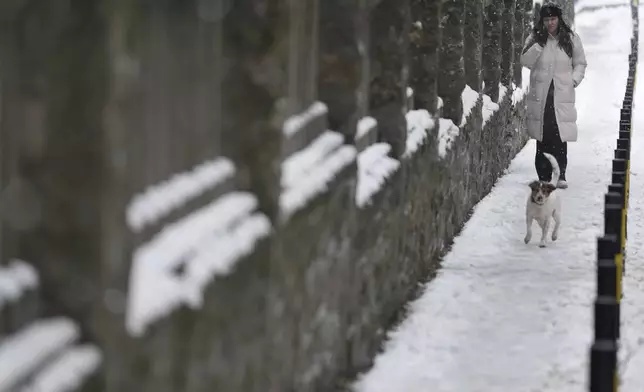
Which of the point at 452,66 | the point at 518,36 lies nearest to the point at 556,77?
the point at 452,66

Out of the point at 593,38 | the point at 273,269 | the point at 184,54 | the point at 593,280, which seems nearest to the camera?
the point at 184,54

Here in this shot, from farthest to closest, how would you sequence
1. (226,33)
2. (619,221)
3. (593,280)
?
(593,280)
(619,221)
(226,33)

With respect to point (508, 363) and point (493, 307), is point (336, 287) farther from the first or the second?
point (493, 307)

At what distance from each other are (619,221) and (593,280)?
1201 millimetres

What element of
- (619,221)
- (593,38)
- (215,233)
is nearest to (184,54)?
(215,233)

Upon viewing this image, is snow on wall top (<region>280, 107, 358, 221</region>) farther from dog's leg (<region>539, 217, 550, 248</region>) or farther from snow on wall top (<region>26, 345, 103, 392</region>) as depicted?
dog's leg (<region>539, 217, 550, 248</region>)

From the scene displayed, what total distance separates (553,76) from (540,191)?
2088mm

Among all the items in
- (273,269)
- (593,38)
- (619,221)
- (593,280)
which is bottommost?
(593,38)

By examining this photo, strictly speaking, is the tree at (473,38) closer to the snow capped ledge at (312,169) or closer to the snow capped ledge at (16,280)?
the snow capped ledge at (312,169)

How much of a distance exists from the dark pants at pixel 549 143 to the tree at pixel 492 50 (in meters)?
1.10

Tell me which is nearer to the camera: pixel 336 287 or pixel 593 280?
pixel 336 287

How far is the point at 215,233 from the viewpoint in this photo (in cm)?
284

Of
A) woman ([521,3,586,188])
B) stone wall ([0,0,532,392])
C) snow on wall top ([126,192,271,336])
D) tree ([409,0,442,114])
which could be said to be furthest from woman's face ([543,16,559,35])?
snow on wall top ([126,192,271,336])

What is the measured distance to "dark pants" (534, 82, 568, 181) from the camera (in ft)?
31.6
